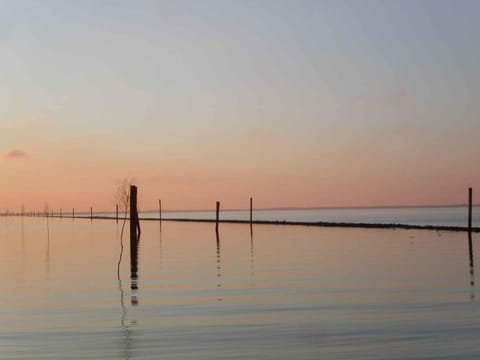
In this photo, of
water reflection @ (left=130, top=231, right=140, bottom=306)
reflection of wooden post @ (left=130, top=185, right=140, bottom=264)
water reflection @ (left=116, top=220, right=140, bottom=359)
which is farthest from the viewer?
reflection of wooden post @ (left=130, top=185, right=140, bottom=264)

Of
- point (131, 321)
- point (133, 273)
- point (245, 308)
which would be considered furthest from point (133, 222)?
point (131, 321)

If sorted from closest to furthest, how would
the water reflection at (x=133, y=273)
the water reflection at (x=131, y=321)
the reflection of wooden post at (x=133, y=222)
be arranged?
the water reflection at (x=131, y=321) → the water reflection at (x=133, y=273) → the reflection of wooden post at (x=133, y=222)

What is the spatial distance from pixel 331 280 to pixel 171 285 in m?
4.97

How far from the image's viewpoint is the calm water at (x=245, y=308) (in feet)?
36.2

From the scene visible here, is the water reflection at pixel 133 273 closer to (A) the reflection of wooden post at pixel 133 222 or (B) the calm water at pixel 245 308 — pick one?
(A) the reflection of wooden post at pixel 133 222

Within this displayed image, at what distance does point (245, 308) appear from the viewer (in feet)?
50.4

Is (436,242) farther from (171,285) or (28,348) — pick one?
(28,348)

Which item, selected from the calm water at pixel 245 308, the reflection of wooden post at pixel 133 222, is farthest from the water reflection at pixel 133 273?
the calm water at pixel 245 308

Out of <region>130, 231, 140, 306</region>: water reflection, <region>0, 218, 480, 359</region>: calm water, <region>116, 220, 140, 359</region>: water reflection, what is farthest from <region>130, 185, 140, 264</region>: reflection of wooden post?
<region>116, 220, 140, 359</region>: water reflection

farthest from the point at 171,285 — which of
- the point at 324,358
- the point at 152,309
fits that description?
the point at 324,358

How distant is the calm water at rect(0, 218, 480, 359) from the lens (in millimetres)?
11031

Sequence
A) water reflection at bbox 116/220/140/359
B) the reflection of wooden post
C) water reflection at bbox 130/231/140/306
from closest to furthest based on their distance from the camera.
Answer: water reflection at bbox 116/220/140/359 → water reflection at bbox 130/231/140/306 → the reflection of wooden post

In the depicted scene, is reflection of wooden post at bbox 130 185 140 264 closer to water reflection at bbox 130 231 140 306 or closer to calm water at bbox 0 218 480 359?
water reflection at bbox 130 231 140 306

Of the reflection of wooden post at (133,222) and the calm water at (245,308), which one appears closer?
the calm water at (245,308)
